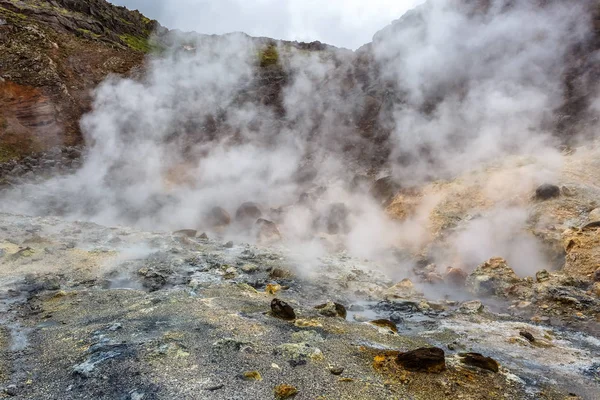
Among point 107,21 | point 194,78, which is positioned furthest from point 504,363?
point 107,21

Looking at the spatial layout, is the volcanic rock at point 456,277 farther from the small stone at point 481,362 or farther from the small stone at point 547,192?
the small stone at point 481,362

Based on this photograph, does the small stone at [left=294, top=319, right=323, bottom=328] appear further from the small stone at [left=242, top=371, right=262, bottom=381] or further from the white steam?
the white steam

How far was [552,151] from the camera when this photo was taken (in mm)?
12156

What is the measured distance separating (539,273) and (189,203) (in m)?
11.3

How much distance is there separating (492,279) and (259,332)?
5.23m

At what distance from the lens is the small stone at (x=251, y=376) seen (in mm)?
3945

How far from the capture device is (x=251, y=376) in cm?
399

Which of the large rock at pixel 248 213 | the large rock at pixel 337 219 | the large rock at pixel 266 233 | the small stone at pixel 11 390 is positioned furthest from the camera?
the large rock at pixel 248 213

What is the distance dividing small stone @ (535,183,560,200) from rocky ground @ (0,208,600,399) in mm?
3061

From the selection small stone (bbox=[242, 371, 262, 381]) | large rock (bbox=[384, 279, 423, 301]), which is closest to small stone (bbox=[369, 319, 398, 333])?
large rock (bbox=[384, 279, 423, 301])

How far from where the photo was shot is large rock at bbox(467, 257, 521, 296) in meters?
7.75

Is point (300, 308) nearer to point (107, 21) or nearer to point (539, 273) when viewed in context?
point (539, 273)

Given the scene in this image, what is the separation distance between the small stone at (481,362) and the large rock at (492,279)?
3.62m

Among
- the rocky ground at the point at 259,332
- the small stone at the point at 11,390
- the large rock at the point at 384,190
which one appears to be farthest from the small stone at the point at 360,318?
the large rock at the point at 384,190
